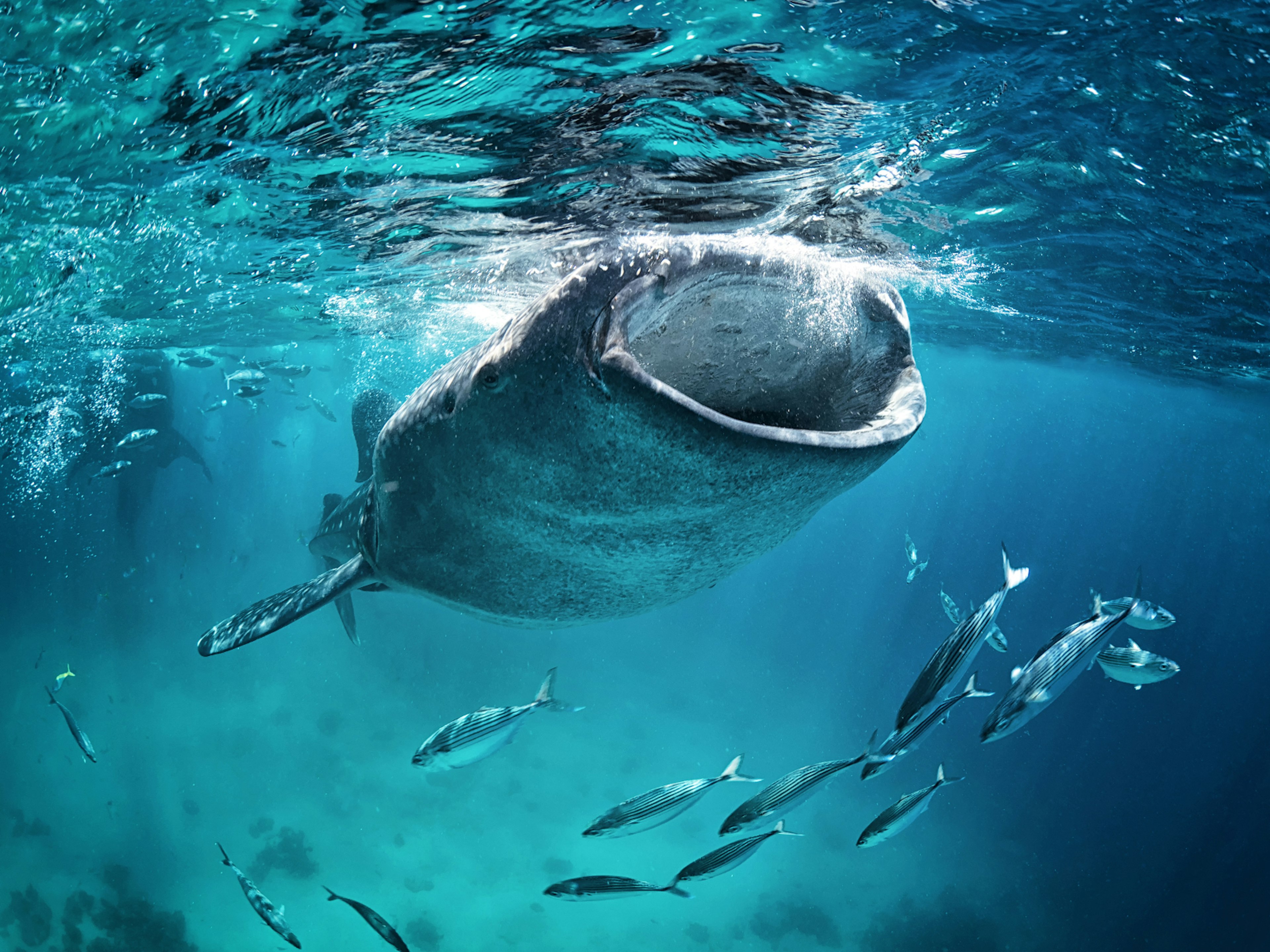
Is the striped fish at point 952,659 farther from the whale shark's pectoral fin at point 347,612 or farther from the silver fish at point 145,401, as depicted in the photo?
the silver fish at point 145,401

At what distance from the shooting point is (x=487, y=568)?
9.32 ft

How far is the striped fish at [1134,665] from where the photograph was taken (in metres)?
5.70

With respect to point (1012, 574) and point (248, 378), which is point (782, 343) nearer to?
point (1012, 574)

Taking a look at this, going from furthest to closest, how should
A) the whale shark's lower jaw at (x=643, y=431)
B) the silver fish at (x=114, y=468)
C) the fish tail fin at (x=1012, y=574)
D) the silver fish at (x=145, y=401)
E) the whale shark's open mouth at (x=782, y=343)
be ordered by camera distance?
the silver fish at (x=145, y=401) < the silver fish at (x=114, y=468) < the fish tail fin at (x=1012, y=574) < the whale shark's open mouth at (x=782, y=343) < the whale shark's lower jaw at (x=643, y=431)

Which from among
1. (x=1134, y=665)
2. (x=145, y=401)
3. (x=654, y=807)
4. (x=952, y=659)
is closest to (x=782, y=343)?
(x=952, y=659)

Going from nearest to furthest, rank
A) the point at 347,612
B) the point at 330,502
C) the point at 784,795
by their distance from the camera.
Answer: the point at 784,795, the point at 347,612, the point at 330,502

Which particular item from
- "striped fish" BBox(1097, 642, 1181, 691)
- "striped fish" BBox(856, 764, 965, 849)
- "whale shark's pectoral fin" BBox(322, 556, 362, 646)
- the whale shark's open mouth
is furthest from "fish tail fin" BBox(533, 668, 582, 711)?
"striped fish" BBox(1097, 642, 1181, 691)

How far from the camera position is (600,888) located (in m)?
4.80

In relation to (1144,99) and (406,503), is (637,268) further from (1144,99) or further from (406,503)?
(1144,99)

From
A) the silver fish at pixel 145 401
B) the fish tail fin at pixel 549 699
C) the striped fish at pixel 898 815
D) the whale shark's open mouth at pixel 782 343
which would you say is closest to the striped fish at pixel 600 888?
the fish tail fin at pixel 549 699

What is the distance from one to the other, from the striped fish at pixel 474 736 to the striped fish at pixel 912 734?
7.24 feet

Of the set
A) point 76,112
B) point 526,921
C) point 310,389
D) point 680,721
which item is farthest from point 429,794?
point 310,389

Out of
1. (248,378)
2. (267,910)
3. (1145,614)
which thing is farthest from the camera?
(248,378)

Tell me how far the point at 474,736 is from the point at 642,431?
3.94 meters
